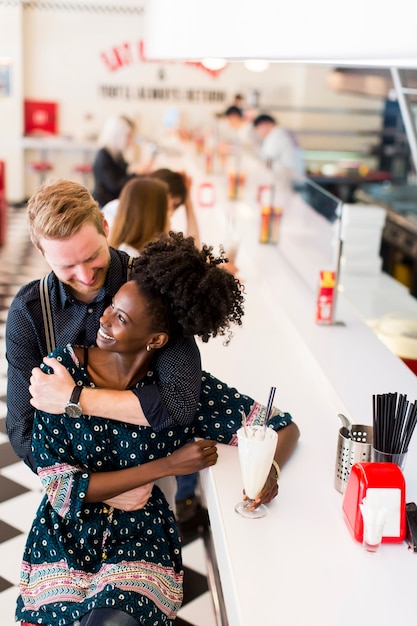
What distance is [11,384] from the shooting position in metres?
1.86

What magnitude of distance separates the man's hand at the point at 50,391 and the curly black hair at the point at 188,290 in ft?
0.82

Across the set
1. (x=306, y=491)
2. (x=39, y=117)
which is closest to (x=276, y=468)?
(x=306, y=491)

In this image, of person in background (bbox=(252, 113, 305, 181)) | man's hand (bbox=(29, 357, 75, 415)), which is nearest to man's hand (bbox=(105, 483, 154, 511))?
man's hand (bbox=(29, 357, 75, 415))

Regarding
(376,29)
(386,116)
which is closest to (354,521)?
(376,29)

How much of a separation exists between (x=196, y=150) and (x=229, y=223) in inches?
192

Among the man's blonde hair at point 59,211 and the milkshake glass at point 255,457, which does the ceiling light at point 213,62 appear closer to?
the man's blonde hair at point 59,211

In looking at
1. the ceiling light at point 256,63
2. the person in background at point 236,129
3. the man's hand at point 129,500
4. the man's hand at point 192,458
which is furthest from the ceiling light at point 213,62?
the person in background at point 236,129

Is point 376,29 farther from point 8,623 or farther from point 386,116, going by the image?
point 386,116

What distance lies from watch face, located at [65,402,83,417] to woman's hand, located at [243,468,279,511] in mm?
419

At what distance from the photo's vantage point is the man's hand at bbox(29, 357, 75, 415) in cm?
167

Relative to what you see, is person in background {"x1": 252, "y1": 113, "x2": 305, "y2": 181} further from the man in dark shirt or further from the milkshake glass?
the milkshake glass

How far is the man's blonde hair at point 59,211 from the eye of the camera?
184 cm

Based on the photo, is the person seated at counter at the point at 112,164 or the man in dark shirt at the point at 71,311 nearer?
the man in dark shirt at the point at 71,311

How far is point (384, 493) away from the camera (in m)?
1.54
